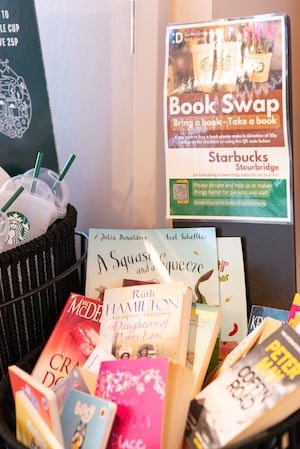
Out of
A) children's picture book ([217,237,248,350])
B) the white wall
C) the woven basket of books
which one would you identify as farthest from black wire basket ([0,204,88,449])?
children's picture book ([217,237,248,350])

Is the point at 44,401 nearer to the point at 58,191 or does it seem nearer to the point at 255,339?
the point at 255,339

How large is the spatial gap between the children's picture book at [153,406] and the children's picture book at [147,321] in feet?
0.32

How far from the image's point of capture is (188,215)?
92cm

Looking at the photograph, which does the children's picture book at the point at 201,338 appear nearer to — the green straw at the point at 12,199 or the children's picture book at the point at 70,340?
the children's picture book at the point at 70,340

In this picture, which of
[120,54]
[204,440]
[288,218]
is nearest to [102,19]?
[120,54]

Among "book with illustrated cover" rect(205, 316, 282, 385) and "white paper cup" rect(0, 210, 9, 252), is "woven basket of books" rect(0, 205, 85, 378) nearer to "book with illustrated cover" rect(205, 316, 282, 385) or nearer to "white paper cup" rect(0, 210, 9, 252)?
"white paper cup" rect(0, 210, 9, 252)

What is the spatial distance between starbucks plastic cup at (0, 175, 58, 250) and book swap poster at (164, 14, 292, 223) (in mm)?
204

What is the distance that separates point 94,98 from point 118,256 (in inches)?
11.5

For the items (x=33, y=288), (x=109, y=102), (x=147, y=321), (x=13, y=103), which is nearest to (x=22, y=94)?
(x=13, y=103)

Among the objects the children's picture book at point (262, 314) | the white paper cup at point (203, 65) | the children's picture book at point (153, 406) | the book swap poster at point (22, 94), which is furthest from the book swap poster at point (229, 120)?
the children's picture book at point (153, 406)

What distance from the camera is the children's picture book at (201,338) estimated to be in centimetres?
74

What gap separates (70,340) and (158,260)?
19cm

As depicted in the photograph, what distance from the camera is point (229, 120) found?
883 millimetres

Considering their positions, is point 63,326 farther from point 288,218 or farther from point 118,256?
point 288,218
